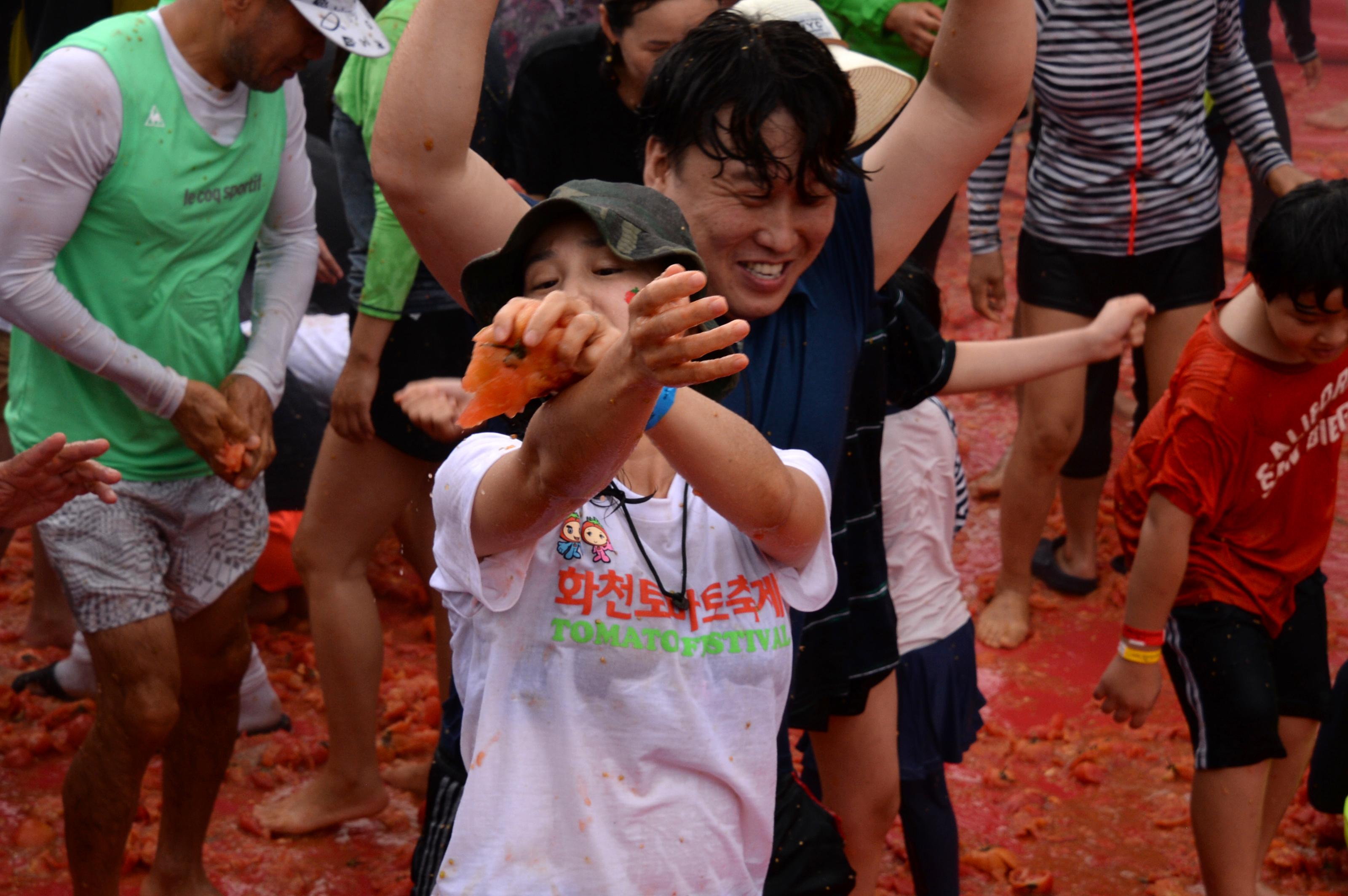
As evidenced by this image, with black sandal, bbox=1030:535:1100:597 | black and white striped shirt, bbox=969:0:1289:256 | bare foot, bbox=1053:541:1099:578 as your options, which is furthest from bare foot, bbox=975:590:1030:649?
black and white striped shirt, bbox=969:0:1289:256

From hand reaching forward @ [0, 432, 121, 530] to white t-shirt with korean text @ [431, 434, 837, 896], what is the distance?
36.5 inches

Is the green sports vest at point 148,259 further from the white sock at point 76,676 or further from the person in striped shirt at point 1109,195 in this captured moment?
the person in striped shirt at point 1109,195

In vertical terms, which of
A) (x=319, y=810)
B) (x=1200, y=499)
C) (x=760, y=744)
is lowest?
(x=319, y=810)

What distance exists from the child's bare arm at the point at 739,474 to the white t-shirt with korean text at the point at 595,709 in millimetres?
104

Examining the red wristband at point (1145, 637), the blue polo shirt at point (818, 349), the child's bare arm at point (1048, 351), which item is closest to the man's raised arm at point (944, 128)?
the blue polo shirt at point (818, 349)

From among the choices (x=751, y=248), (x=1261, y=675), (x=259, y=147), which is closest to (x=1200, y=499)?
(x=1261, y=675)

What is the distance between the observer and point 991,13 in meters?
2.13

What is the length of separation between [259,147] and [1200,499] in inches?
89.0

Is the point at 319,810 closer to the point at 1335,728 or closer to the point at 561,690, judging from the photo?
the point at 561,690

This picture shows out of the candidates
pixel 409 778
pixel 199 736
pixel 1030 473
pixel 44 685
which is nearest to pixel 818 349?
pixel 199 736

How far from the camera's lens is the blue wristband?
1.48 meters

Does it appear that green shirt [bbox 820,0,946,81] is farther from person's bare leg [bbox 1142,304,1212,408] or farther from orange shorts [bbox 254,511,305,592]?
orange shorts [bbox 254,511,305,592]

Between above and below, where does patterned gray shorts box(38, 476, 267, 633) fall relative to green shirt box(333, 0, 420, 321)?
below

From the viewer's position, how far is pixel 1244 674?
9.78 feet
